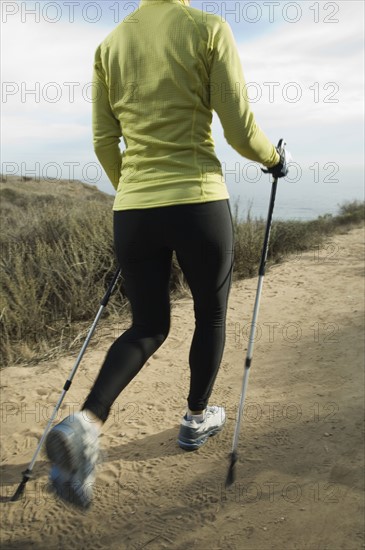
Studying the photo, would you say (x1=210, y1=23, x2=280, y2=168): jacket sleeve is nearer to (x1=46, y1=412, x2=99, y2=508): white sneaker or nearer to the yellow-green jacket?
the yellow-green jacket

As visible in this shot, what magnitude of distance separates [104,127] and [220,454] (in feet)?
5.76

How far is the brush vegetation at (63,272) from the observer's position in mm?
4195

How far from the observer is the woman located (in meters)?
1.98

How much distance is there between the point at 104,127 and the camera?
235 cm

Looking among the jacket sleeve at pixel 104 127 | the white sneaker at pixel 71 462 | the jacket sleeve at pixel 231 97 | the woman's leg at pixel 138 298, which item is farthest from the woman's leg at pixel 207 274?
the white sneaker at pixel 71 462

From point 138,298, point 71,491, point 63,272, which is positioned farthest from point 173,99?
point 63,272

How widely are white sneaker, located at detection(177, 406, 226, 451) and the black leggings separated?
0.42 metres

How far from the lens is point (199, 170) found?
2.09m

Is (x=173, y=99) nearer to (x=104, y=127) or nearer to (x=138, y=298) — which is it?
(x=104, y=127)

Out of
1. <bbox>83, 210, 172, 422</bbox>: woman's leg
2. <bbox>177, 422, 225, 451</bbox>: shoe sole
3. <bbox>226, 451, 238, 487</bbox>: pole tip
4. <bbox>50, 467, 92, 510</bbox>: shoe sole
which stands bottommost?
<bbox>177, 422, 225, 451</bbox>: shoe sole

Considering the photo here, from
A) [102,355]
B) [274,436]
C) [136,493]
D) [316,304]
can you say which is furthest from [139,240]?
[316,304]

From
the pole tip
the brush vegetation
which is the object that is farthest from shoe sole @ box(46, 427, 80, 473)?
the brush vegetation

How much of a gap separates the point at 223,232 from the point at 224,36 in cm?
79

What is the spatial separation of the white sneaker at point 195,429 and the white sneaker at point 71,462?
2.68ft
